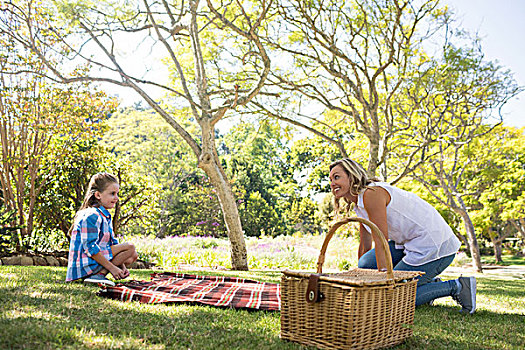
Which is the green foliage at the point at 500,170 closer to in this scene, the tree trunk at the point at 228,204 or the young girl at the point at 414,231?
the tree trunk at the point at 228,204

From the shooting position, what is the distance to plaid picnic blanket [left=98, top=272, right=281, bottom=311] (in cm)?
300

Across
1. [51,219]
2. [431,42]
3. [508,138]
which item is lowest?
[51,219]

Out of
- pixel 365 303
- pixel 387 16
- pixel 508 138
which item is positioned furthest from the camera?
pixel 508 138

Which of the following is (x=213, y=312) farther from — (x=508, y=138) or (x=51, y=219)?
(x=508, y=138)

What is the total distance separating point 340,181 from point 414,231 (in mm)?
804

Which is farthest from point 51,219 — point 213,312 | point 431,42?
point 431,42

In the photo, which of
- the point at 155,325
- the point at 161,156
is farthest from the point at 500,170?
the point at 161,156

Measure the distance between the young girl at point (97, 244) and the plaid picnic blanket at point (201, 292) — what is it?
0.22m

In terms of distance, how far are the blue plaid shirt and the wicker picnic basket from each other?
2.07 meters

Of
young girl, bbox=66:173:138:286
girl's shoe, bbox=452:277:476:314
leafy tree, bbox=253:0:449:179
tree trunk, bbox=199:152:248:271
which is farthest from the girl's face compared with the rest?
leafy tree, bbox=253:0:449:179

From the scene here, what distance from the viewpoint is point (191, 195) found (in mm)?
19672

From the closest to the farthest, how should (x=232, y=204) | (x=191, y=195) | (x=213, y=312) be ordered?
(x=213, y=312)
(x=232, y=204)
(x=191, y=195)

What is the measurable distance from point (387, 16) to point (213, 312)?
7.25m

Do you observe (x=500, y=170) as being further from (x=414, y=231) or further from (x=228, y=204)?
(x=414, y=231)
